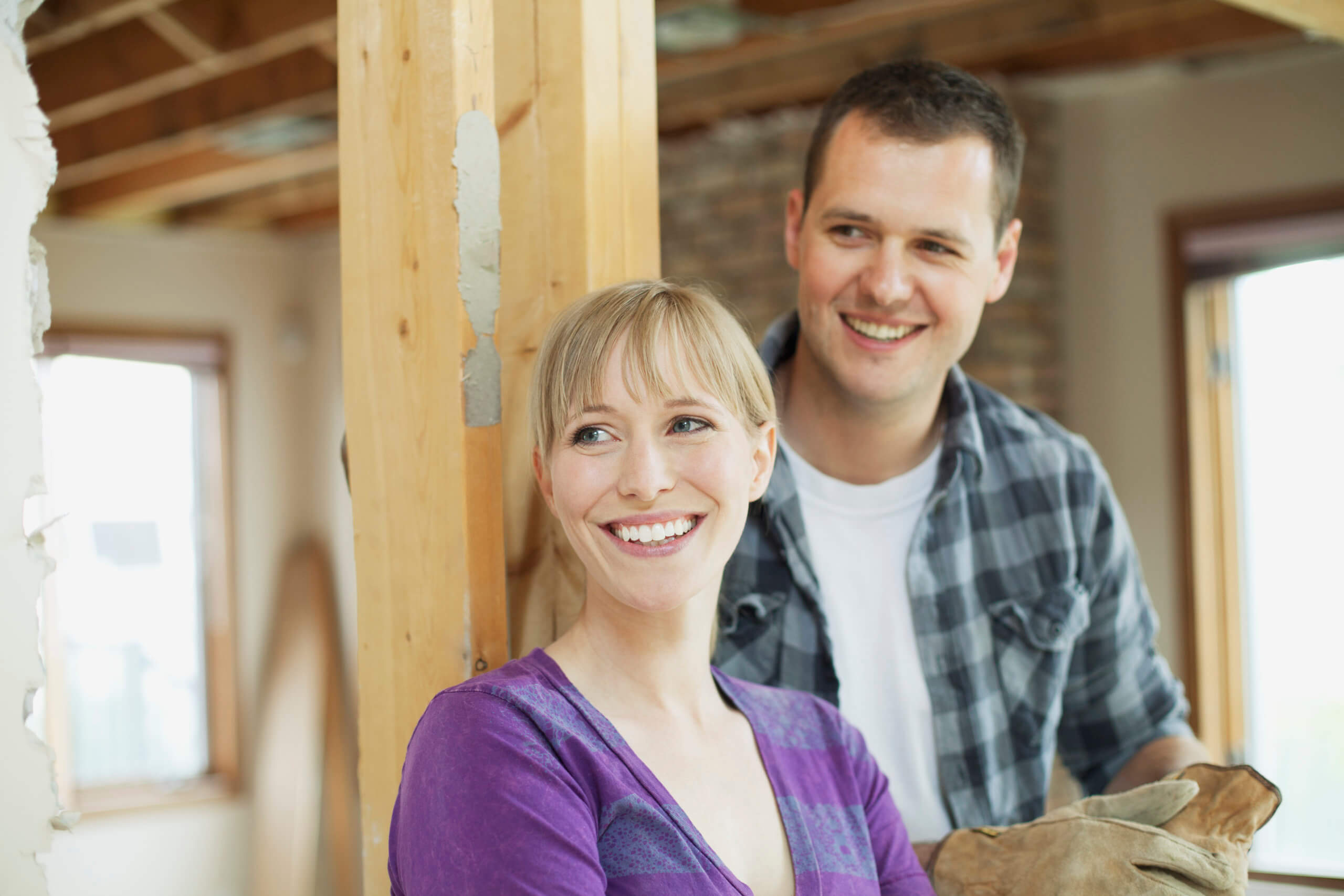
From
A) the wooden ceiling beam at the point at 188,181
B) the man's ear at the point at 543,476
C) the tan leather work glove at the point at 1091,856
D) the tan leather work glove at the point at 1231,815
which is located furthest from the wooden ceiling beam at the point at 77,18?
the tan leather work glove at the point at 1231,815

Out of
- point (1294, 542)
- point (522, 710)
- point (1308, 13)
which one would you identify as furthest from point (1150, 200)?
point (522, 710)

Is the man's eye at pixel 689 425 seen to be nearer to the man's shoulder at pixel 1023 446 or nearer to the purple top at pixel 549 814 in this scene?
the purple top at pixel 549 814

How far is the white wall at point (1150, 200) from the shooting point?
12.9 ft

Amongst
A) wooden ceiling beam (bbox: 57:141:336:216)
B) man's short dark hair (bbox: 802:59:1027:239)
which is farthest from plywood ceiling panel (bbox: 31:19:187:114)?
man's short dark hair (bbox: 802:59:1027:239)

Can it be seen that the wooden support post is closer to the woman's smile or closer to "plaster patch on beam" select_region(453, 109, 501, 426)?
"plaster patch on beam" select_region(453, 109, 501, 426)

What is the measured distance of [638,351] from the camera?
3.89ft

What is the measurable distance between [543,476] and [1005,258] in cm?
96

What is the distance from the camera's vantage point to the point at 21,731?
3.76ft

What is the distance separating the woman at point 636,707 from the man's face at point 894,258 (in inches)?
19.1

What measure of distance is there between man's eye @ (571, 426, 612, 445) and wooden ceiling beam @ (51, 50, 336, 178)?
10.1 feet

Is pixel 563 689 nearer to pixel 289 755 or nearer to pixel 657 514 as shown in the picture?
pixel 657 514

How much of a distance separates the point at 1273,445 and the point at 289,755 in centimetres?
490

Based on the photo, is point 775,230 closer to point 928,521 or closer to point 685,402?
point 928,521

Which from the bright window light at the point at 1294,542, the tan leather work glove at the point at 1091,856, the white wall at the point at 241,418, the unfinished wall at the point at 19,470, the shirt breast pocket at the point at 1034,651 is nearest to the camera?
the unfinished wall at the point at 19,470
